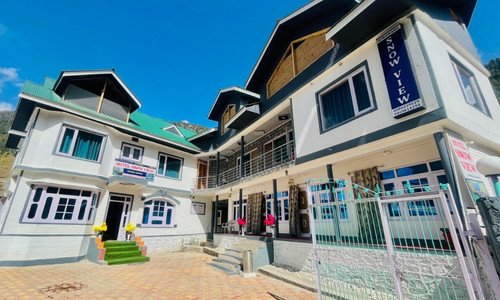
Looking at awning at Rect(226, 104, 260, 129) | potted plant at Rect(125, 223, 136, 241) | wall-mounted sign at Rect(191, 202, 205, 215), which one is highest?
awning at Rect(226, 104, 260, 129)

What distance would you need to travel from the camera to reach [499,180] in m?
4.64

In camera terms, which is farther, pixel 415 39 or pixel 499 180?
pixel 415 39

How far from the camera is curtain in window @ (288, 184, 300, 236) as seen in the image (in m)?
10.4

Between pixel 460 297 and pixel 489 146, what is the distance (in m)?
5.24

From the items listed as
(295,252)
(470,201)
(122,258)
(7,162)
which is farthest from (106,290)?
(7,162)

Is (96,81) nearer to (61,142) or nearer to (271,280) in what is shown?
(61,142)

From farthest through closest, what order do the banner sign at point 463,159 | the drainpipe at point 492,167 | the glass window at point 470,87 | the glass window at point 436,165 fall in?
the glass window at point 470,87 < the glass window at point 436,165 < the banner sign at point 463,159 < the drainpipe at point 492,167

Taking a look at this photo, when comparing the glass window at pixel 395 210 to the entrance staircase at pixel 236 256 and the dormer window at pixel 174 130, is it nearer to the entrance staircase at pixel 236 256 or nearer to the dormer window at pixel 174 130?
the entrance staircase at pixel 236 256

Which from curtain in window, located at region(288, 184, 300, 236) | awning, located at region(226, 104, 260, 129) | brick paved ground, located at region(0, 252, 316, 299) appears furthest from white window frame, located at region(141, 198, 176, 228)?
curtain in window, located at region(288, 184, 300, 236)

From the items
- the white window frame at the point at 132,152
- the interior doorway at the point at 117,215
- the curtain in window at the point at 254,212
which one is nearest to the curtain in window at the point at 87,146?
the white window frame at the point at 132,152

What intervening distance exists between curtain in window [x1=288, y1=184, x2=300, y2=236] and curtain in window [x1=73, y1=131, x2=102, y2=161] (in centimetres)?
1102

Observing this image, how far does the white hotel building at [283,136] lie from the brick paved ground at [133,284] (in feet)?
7.98

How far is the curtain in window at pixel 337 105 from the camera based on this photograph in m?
7.77

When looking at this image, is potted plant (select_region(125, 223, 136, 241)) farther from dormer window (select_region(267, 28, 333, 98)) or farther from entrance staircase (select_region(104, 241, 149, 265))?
dormer window (select_region(267, 28, 333, 98))
